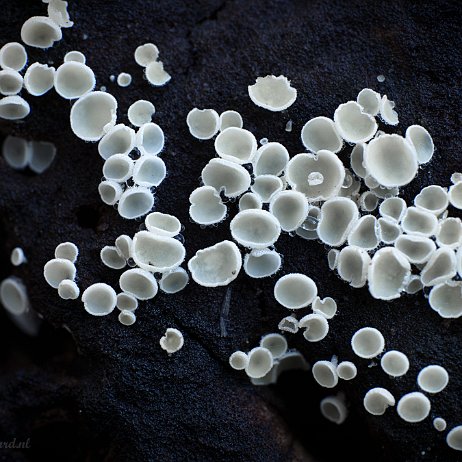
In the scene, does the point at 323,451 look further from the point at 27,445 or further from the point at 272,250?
the point at 27,445

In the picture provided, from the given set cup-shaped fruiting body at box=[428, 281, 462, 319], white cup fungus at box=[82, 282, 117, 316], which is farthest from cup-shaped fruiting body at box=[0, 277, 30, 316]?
cup-shaped fruiting body at box=[428, 281, 462, 319]

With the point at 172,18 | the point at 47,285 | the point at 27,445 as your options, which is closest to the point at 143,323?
the point at 47,285

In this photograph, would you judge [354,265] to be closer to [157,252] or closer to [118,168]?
[157,252]

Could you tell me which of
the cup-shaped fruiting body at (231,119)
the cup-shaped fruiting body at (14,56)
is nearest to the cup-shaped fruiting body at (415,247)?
the cup-shaped fruiting body at (231,119)

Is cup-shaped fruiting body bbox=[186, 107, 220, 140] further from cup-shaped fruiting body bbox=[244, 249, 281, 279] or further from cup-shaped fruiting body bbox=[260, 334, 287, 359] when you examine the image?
cup-shaped fruiting body bbox=[260, 334, 287, 359]

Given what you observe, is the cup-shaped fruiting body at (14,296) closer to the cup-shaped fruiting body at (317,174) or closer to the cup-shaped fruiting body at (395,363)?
the cup-shaped fruiting body at (317,174)
